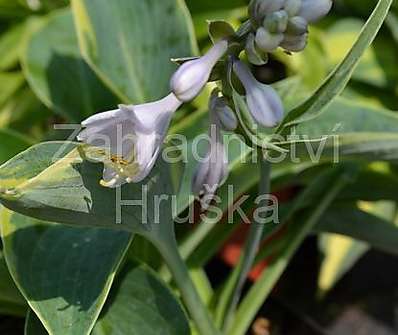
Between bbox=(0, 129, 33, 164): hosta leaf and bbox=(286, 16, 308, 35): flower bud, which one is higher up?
bbox=(286, 16, 308, 35): flower bud

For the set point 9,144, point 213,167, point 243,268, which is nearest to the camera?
point 213,167

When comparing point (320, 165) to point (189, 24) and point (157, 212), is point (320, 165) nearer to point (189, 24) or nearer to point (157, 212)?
point (189, 24)

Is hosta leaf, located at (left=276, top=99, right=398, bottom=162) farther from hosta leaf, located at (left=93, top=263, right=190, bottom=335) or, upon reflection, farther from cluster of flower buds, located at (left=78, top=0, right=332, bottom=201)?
hosta leaf, located at (left=93, top=263, right=190, bottom=335)

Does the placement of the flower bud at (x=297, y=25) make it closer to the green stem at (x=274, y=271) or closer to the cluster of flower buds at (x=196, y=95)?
the cluster of flower buds at (x=196, y=95)

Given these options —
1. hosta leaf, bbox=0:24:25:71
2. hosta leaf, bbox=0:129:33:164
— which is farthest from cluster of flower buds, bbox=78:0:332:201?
hosta leaf, bbox=0:24:25:71

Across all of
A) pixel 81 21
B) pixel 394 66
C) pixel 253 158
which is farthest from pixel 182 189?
pixel 394 66

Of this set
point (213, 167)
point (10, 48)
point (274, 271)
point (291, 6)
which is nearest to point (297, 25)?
point (291, 6)

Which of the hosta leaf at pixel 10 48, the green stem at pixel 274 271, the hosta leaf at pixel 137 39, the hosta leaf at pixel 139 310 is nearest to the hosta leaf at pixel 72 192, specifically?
the hosta leaf at pixel 139 310

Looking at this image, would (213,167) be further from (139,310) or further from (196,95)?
(139,310)
